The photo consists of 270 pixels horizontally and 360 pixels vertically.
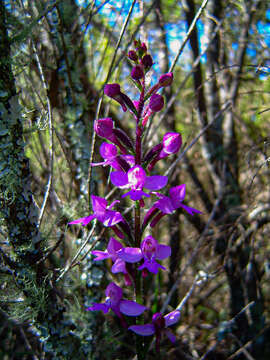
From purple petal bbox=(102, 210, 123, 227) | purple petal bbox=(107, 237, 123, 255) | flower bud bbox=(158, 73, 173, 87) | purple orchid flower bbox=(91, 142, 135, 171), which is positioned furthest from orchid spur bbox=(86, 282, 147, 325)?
flower bud bbox=(158, 73, 173, 87)

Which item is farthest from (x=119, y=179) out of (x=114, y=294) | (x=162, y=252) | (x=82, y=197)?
(x=82, y=197)

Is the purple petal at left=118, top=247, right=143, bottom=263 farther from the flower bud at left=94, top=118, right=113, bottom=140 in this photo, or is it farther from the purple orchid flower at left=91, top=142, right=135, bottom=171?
the flower bud at left=94, top=118, right=113, bottom=140

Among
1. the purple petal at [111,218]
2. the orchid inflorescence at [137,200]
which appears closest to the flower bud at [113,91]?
the orchid inflorescence at [137,200]

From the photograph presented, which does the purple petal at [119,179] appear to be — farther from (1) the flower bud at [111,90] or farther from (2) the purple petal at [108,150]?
(1) the flower bud at [111,90]

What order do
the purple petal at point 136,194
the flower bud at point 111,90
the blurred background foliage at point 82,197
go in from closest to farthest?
the purple petal at point 136,194
the flower bud at point 111,90
the blurred background foliage at point 82,197

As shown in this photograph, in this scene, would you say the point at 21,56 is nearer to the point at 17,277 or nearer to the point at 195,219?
the point at 17,277

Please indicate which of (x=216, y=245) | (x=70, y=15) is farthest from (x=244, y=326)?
(x=70, y=15)
